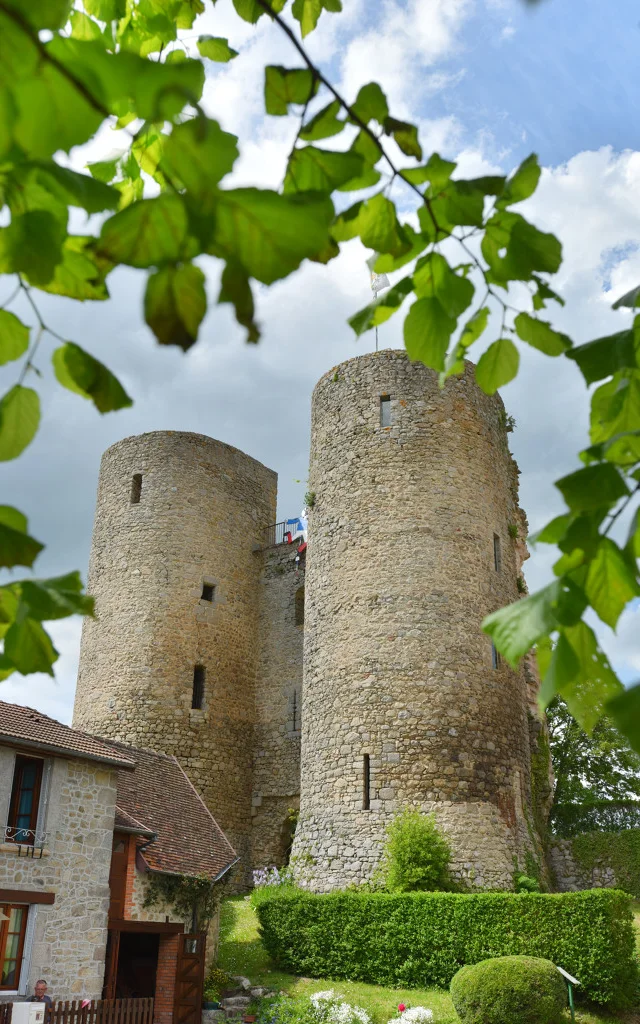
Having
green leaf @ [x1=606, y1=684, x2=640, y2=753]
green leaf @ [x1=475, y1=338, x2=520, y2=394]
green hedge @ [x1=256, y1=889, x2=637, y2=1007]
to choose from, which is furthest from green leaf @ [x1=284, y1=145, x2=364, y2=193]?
green hedge @ [x1=256, y1=889, x2=637, y2=1007]

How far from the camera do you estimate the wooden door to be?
12531 mm

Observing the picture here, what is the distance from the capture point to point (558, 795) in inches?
997

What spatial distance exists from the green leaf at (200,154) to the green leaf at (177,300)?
0.11 m

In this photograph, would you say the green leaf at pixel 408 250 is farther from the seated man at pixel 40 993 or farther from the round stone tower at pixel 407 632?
the round stone tower at pixel 407 632

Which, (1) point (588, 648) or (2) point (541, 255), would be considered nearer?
(1) point (588, 648)

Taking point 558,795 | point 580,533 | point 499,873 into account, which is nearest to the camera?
point 580,533

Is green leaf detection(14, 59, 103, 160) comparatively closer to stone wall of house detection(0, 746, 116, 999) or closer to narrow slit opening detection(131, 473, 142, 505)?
stone wall of house detection(0, 746, 116, 999)

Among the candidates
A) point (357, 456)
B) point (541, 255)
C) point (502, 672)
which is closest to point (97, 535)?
point (357, 456)

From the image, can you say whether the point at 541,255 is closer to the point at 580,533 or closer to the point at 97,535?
the point at 580,533

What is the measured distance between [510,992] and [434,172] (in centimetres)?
1056

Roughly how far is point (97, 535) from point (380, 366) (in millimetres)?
9026

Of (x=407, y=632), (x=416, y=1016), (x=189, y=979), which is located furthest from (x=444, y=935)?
(x=407, y=632)

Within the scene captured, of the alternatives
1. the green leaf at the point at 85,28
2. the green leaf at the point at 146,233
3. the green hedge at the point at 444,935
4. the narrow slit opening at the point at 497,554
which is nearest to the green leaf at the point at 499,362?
the green leaf at the point at 146,233

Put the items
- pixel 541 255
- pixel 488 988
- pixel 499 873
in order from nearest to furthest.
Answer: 1. pixel 541 255
2. pixel 488 988
3. pixel 499 873
